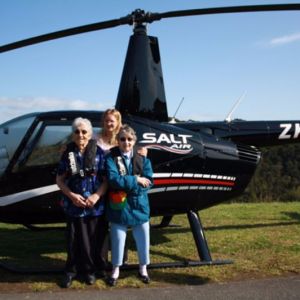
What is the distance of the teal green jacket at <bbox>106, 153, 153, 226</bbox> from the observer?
14.8 feet

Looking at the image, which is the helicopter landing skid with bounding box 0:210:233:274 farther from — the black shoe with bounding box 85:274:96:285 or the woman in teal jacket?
the woman in teal jacket

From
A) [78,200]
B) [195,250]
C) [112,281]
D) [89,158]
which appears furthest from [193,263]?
[89,158]

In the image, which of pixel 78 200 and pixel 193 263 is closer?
pixel 78 200

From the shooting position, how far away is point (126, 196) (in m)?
4.63

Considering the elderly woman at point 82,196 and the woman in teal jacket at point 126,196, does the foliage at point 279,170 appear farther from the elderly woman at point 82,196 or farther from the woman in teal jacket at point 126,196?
the elderly woman at point 82,196

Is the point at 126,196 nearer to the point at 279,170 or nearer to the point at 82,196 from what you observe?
the point at 82,196

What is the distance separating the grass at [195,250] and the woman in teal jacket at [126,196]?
0.39 m

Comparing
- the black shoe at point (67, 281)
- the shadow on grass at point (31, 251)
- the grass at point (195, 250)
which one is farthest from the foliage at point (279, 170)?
the black shoe at point (67, 281)

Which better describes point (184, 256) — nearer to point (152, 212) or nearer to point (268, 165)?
point (152, 212)

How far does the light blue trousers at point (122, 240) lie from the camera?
4.66 metres

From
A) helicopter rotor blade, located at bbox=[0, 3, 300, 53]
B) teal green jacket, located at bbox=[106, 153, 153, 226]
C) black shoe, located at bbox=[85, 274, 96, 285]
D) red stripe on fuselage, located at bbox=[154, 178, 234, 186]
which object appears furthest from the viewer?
red stripe on fuselage, located at bbox=[154, 178, 234, 186]

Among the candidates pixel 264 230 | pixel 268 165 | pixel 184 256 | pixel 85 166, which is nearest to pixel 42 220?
pixel 85 166

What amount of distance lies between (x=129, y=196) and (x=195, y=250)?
2191 millimetres

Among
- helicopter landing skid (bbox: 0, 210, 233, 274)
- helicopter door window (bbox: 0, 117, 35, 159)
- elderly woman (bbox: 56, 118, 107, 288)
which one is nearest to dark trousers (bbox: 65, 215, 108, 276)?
elderly woman (bbox: 56, 118, 107, 288)
